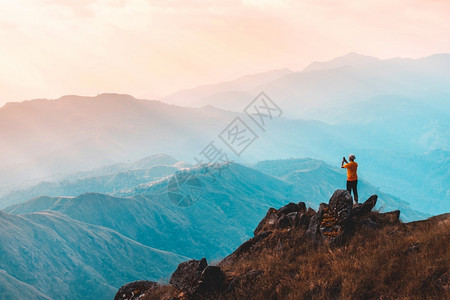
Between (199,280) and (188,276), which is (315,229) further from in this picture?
(188,276)

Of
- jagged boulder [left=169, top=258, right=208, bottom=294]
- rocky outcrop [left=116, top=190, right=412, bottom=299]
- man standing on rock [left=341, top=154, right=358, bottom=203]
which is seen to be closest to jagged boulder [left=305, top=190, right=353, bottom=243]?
rocky outcrop [left=116, top=190, right=412, bottom=299]

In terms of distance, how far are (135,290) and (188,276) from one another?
302 centimetres

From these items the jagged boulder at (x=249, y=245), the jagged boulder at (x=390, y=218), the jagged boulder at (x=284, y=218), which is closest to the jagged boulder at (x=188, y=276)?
the jagged boulder at (x=249, y=245)

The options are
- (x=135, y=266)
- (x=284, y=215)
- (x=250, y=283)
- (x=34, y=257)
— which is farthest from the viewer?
(x=135, y=266)

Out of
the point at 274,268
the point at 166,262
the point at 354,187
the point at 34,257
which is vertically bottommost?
the point at 34,257

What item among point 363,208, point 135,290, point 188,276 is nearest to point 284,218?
point 363,208

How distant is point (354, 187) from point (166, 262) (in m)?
183

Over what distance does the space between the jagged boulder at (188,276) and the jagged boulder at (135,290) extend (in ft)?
4.96

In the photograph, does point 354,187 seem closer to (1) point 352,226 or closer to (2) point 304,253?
(1) point 352,226

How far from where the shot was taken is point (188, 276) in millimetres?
11969

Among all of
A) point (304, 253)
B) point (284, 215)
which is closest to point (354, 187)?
point (284, 215)

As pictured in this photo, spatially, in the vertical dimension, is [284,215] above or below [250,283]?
above

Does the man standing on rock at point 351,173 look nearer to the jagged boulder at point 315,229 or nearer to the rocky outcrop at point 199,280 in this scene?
the jagged boulder at point 315,229

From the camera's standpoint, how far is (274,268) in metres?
11.8
